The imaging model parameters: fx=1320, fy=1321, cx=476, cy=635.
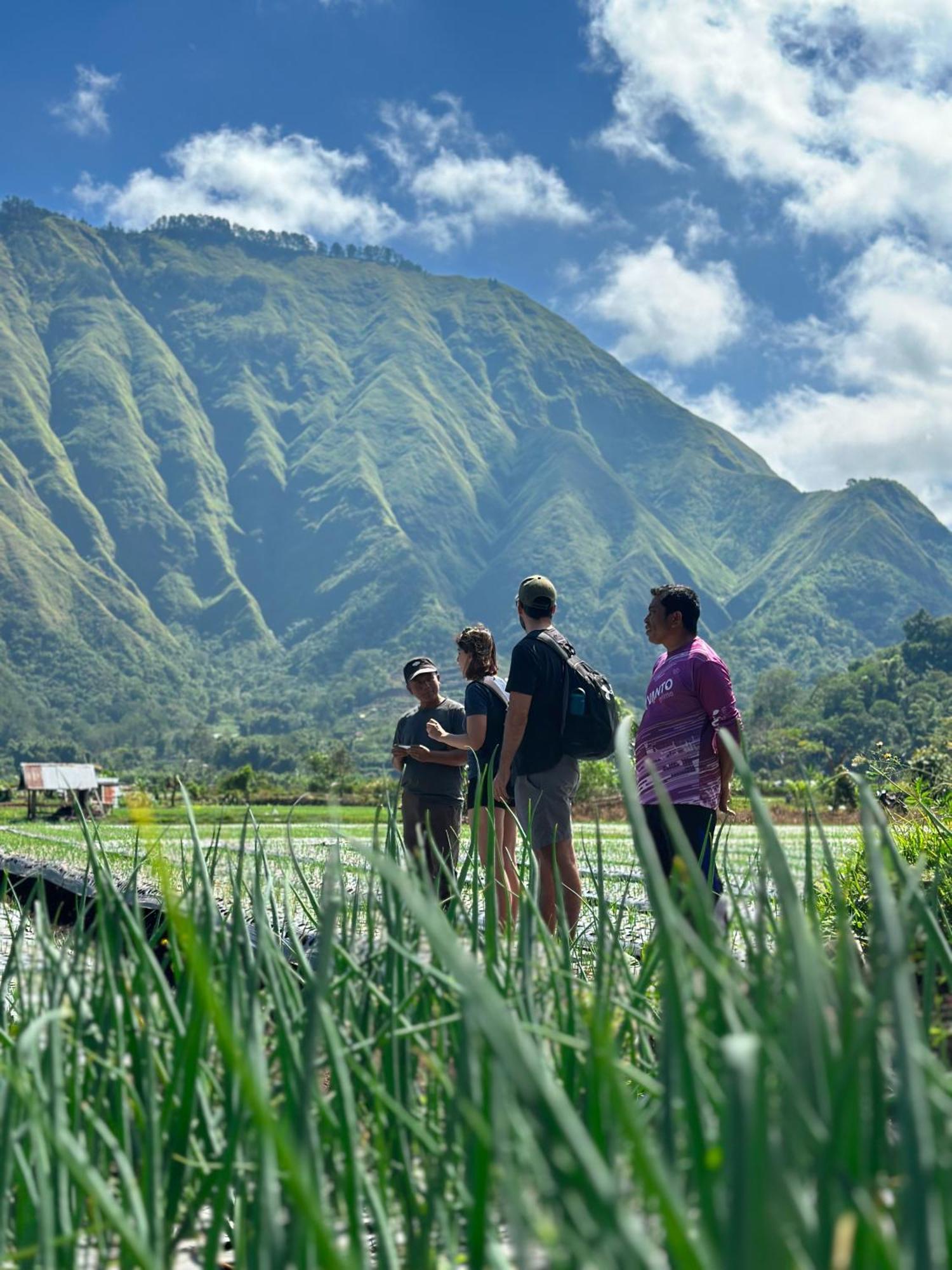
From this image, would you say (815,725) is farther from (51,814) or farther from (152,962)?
(152,962)

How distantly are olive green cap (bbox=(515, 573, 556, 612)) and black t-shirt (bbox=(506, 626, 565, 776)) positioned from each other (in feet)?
0.64

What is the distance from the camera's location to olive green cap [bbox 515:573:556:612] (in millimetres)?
5742

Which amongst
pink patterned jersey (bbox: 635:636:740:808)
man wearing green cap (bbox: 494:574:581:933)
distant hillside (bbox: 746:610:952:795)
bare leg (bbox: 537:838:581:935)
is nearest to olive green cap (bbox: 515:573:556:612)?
man wearing green cap (bbox: 494:574:581:933)

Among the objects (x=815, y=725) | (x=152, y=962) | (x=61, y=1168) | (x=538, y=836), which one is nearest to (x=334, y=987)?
(x=152, y=962)

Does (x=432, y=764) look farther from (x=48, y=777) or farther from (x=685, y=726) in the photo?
(x=48, y=777)

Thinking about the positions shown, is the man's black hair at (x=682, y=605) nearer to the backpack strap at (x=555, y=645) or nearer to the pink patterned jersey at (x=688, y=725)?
the pink patterned jersey at (x=688, y=725)

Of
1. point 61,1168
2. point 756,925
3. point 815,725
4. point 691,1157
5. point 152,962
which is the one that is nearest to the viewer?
point 691,1157

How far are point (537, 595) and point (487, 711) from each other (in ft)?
2.11

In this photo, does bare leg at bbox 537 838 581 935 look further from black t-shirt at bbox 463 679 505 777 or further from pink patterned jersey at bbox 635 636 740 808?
black t-shirt at bbox 463 679 505 777

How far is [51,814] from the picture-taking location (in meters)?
34.7

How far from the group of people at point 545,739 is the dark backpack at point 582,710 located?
0.03m

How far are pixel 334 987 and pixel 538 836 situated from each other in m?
3.55

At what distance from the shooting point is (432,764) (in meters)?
6.29

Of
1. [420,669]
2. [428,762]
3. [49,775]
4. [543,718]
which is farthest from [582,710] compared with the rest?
[49,775]
